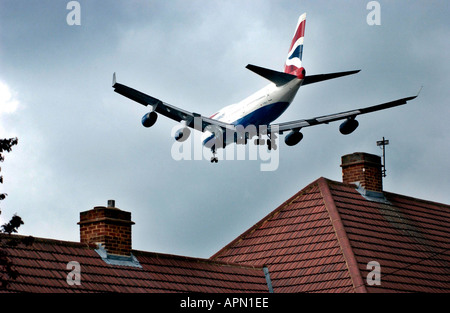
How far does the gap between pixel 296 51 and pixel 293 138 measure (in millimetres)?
5699

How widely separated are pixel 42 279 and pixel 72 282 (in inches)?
42.7

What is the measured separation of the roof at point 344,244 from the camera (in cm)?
3769

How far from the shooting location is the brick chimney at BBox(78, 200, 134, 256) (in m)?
33.7

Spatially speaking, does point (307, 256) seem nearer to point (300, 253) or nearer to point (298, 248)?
point (300, 253)

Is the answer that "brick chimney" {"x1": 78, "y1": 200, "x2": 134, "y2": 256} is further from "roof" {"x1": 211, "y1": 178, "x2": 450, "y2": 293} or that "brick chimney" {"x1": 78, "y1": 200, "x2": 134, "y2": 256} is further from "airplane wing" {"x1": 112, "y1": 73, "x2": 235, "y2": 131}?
"airplane wing" {"x1": 112, "y1": 73, "x2": 235, "y2": 131}

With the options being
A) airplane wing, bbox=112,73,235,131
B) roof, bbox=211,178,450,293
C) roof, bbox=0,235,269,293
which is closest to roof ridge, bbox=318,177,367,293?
roof, bbox=211,178,450,293

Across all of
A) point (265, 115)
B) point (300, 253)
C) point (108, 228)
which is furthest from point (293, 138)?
point (108, 228)

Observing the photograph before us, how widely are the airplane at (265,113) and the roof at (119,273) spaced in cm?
895

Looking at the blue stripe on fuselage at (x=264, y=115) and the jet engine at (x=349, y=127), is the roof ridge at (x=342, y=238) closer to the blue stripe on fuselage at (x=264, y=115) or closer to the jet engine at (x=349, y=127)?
the jet engine at (x=349, y=127)

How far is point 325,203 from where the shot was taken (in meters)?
41.4

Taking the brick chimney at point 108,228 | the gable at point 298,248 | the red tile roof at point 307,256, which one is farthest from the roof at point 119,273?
the gable at point 298,248

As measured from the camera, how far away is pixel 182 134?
1847 inches

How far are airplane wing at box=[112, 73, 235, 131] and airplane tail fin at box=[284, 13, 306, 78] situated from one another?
4077 millimetres

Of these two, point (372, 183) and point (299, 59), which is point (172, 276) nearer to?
point (372, 183)
